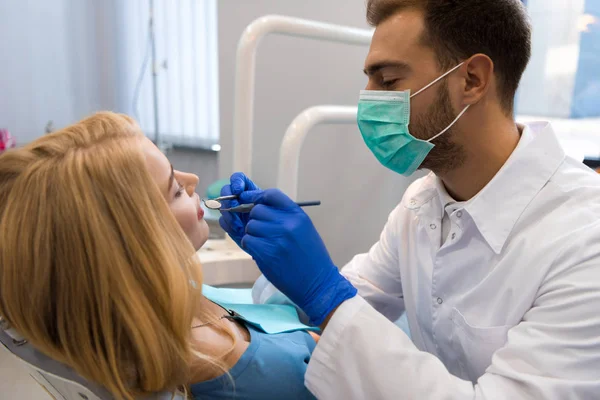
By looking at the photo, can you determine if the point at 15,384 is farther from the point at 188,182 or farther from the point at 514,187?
the point at 514,187

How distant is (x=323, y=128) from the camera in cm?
223

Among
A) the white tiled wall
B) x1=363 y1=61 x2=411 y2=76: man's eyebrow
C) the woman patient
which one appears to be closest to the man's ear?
x1=363 y1=61 x2=411 y2=76: man's eyebrow

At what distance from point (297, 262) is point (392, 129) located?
1.39ft

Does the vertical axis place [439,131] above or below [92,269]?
above

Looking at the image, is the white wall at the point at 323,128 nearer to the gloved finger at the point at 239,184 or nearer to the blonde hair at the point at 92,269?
the gloved finger at the point at 239,184

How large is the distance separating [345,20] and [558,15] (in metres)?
0.86

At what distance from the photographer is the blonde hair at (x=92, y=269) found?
2.47 feet

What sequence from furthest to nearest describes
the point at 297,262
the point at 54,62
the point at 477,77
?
the point at 54,62 → the point at 477,77 → the point at 297,262

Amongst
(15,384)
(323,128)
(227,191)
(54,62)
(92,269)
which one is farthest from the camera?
(54,62)

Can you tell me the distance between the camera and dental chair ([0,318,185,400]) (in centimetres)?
77

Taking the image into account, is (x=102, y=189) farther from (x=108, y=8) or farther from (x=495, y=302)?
(x=108, y=8)

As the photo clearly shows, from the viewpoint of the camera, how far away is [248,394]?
96cm

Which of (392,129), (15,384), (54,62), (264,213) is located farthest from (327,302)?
(54,62)

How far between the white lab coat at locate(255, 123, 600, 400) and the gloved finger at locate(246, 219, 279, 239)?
21 centimetres
